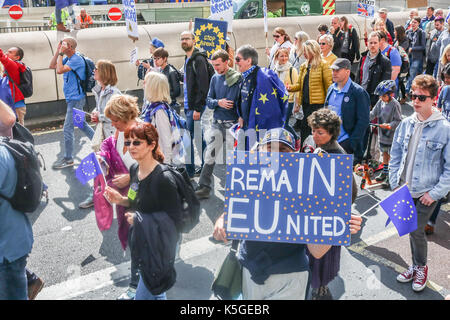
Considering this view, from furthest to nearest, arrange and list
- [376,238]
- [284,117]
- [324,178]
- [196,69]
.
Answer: [196,69], [284,117], [376,238], [324,178]

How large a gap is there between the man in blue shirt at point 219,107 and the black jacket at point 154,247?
315 cm

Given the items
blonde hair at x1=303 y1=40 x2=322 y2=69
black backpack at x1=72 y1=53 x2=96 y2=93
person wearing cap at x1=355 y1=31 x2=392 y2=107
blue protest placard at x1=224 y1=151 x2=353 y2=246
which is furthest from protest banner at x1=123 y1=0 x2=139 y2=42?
blue protest placard at x1=224 y1=151 x2=353 y2=246

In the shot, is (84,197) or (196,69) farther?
(196,69)

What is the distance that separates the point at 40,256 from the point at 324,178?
11.4ft

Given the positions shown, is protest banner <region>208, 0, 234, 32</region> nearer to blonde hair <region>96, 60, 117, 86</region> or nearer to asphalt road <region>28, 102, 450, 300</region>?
blonde hair <region>96, 60, 117, 86</region>

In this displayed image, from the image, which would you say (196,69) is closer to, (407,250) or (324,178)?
(407,250)

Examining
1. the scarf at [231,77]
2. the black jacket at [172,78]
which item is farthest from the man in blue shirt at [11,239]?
the black jacket at [172,78]

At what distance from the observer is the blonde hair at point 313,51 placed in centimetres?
686

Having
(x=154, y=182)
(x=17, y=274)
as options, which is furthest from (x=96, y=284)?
(x=154, y=182)

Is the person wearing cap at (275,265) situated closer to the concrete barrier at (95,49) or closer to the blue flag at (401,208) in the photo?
the blue flag at (401,208)

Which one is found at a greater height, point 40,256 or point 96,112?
point 96,112

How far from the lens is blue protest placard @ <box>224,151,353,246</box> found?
2859mm

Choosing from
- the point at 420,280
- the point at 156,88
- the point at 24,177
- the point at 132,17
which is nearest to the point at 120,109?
the point at 156,88

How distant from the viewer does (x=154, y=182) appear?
3434 millimetres
